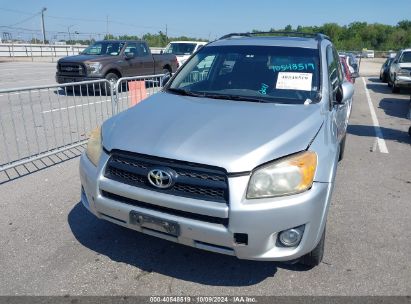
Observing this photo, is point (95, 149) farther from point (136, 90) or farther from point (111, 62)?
point (111, 62)

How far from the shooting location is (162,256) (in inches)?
123

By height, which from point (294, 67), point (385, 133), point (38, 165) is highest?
point (294, 67)

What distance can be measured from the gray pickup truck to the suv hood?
8302 mm

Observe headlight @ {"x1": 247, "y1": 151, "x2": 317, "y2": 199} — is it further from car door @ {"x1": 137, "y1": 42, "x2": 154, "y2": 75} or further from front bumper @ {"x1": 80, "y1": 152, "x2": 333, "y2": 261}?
car door @ {"x1": 137, "y1": 42, "x2": 154, "y2": 75}

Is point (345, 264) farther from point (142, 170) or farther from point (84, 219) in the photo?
point (84, 219)

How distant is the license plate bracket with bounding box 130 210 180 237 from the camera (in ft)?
8.16

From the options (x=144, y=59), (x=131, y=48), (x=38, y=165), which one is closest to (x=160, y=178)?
(x=38, y=165)

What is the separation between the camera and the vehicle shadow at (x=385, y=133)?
24.0 feet

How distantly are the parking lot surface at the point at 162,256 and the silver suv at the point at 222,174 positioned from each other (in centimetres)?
41

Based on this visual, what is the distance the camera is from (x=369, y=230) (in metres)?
3.61

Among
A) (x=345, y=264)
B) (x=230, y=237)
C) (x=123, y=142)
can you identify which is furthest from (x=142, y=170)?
(x=345, y=264)

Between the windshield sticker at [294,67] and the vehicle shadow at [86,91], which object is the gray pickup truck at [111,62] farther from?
the windshield sticker at [294,67]

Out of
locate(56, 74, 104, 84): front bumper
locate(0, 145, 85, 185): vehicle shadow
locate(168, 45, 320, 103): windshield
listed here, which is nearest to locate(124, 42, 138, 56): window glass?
locate(56, 74, 104, 84): front bumper

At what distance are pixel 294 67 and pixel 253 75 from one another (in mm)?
415
